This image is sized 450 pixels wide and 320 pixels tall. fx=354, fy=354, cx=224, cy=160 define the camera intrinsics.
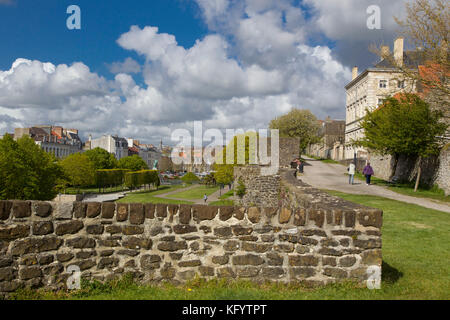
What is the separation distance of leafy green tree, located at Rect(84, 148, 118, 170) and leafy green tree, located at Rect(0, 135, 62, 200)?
39695 mm

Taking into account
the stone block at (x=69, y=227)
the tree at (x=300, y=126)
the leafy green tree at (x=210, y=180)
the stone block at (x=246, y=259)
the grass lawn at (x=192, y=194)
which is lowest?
the grass lawn at (x=192, y=194)

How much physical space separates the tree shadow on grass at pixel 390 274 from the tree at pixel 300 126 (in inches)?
2077

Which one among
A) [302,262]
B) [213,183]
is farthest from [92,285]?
[213,183]

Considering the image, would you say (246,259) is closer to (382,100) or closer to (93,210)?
(93,210)

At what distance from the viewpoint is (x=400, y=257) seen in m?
6.89

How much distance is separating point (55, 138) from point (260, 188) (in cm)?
10025

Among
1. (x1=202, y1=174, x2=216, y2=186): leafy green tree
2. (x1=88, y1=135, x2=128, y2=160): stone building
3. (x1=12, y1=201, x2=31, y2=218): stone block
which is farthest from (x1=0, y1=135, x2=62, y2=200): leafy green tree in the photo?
(x1=88, y1=135, x2=128, y2=160): stone building

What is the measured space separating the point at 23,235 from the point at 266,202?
1429 cm

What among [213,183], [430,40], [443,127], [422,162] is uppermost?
[430,40]

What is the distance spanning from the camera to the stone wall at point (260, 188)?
17.8 metres

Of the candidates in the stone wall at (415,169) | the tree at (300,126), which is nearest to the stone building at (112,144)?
the tree at (300,126)

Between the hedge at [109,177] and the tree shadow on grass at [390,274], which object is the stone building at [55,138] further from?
the tree shadow on grass at [390,274]

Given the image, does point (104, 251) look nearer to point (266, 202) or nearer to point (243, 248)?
point (243, 248)
